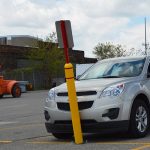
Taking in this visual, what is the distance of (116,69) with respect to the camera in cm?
1196

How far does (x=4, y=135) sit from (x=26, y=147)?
2.35m

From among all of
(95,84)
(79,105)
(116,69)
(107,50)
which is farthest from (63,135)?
(107,50)

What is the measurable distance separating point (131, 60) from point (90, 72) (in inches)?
39.5

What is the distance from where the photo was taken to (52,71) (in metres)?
62.2

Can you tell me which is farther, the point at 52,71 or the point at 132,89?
the point at 52,71

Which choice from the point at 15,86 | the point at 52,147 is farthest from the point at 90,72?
the point at 15,86

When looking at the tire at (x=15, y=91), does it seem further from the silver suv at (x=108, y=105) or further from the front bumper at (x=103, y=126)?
the front bumper at (x=103, y=126)

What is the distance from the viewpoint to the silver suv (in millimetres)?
10398

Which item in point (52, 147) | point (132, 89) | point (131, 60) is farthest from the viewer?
point (131, 60)

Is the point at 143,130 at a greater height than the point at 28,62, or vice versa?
the point at 28,62

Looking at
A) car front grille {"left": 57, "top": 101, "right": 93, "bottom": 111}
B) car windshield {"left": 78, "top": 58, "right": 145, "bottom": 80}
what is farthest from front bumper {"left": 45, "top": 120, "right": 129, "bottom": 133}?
car windshield {"left": 78, "top": 58, "right": 145, "bottom": 80}

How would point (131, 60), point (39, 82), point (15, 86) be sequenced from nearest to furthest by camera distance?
point (131, 60)
point (15, 86)
point (39, 82)

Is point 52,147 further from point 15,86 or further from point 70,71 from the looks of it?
point 15,86

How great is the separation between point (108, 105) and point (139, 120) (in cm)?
86
